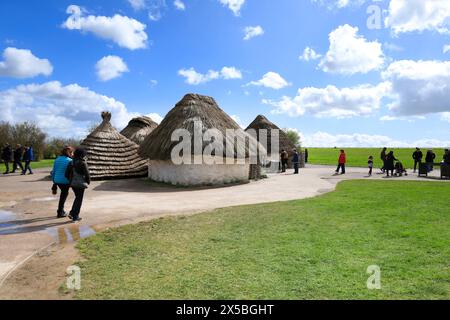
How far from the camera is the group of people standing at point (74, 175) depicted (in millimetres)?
7695

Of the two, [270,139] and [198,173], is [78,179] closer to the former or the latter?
[198,173]

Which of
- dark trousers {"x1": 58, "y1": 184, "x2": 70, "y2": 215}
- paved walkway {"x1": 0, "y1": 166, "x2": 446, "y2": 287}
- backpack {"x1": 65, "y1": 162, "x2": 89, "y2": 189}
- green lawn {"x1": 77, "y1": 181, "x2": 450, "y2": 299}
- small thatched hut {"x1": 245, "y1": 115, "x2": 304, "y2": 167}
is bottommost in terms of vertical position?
green lawn {"x1": 77, "y1": 181, "x2": 450, "y2": 299}

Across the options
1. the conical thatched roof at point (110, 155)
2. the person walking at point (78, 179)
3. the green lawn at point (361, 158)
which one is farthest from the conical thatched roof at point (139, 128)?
the green lawn at point (361, 158)

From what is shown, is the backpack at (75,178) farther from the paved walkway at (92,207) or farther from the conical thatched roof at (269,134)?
the conical thatched roof at (269,134)

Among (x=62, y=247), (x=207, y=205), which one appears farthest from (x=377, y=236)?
(x=62, y=247)

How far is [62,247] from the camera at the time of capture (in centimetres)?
575

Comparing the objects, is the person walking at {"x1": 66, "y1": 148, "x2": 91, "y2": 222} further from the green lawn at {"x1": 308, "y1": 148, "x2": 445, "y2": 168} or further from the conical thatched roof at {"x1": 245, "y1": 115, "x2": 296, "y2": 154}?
the green lawn at {"x1": 308, "y1": 148, "x2": 445, "y2": 168}

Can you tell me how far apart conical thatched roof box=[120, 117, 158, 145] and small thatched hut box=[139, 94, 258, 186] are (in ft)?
22.5

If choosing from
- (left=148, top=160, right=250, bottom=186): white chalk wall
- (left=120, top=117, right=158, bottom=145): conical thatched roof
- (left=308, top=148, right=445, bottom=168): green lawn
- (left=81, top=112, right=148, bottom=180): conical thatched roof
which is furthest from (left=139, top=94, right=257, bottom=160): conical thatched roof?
(left=308, top=148, right=445, bottom=168): green lawn

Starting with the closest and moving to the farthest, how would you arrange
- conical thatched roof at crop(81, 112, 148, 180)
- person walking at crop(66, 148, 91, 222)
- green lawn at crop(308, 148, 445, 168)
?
person walking at crop(66, 148, 91, 222)
conical thatched roof at crop(81, 112, 148, 180)
green lawn at crop(308, 148, 445, 168)

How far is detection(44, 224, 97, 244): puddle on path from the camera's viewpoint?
6230mm

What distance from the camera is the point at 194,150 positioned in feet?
50.5

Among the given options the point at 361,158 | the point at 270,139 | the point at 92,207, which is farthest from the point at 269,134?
the point at 361,158

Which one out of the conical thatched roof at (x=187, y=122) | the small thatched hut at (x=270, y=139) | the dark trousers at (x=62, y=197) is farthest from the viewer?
the small thatched hut at (x=270, y=139)
